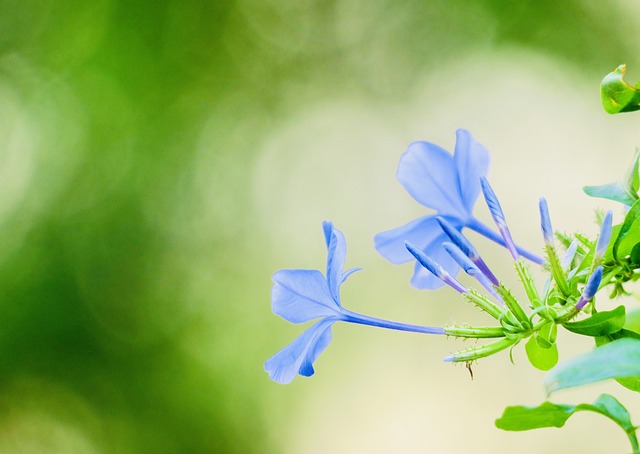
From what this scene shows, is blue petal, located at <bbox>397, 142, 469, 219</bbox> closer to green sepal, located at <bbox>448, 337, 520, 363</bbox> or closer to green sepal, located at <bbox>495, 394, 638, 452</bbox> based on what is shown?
green sepal, located at <bbox>448, 337, 520, 363</bbox>

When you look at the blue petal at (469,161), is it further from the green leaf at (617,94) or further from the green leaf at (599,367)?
the green leaf at (599,367)

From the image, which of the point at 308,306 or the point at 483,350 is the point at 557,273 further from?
the point at 308,306

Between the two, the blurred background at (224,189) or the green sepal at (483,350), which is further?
the blurred background at (224,189)

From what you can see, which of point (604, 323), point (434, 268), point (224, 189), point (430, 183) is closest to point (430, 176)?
point (430, 183)

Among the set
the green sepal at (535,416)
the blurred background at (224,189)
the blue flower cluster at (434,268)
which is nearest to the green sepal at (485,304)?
the blue flower cluster at (434,268)

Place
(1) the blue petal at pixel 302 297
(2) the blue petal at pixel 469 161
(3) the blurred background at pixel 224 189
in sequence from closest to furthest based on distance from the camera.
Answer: (1) the blue petal at pixel 302 297, (2) the blue petal at pixel 469 161, (3) the blurred background at pixel 224 189

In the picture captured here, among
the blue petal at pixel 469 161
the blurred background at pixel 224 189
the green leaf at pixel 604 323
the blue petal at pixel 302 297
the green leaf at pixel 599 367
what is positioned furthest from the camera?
the blurred background at pixel 224 189

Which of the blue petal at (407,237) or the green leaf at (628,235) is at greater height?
the blue petal at (407,237)
